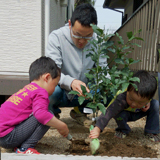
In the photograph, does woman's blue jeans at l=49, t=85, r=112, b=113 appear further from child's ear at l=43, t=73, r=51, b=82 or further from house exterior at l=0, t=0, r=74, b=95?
house exterior at l=0, t=0, r=74, b=95

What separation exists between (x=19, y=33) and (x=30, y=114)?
2.05 m

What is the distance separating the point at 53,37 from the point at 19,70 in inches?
50.4

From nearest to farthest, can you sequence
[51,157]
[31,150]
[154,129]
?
1. [51,157]
2. [31,150]
3. [154,129]

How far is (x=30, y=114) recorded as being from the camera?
1496 mm

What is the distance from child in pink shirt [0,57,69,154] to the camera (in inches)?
55.4

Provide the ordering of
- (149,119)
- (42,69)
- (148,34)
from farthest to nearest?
(148,34) → (149,119) → (42,69)

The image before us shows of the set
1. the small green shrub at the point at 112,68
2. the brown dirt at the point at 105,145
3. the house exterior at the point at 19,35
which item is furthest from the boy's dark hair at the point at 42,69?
the house exterior at the point at 19,35

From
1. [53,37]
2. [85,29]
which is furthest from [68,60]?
[85,29]

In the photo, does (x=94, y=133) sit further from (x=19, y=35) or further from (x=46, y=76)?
(x=19, y=35)

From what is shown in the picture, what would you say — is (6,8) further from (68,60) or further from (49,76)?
(49,76)

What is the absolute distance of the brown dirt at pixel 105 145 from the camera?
62.6 inches

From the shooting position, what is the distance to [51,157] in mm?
917

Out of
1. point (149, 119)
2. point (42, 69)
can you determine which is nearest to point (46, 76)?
point (42, 69)

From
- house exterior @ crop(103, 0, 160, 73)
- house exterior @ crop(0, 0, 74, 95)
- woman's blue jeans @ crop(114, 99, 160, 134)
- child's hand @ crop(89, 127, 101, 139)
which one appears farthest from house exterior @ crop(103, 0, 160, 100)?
house exterior @ crop(0, 0, 74, 95)
